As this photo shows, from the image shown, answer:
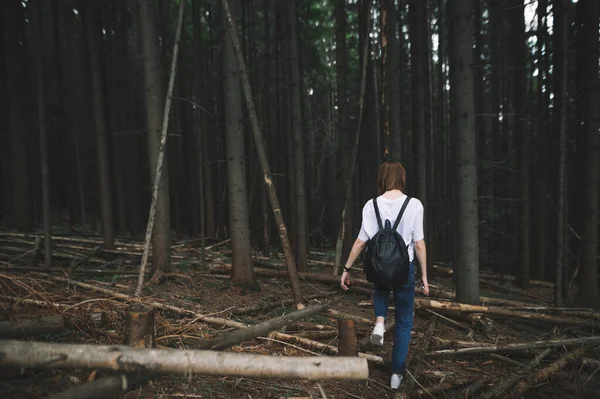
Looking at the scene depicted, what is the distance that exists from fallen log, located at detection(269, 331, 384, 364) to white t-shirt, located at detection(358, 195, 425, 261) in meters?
1.22

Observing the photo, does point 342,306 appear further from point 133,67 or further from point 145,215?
point 133,67

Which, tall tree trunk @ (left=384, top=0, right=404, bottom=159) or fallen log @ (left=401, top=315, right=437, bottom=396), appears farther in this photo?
tall tree trunk @ (left=384, top=0, right=404, bottom=159)

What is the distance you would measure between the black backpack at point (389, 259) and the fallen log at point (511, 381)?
4.37 ft

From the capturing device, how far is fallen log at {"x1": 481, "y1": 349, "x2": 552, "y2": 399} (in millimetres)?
3479

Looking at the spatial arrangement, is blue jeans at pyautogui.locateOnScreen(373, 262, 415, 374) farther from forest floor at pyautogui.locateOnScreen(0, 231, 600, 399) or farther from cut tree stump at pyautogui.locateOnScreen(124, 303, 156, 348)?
cut tree stump at pyautogui.locateOnScreen(124, 303, 156, 348)

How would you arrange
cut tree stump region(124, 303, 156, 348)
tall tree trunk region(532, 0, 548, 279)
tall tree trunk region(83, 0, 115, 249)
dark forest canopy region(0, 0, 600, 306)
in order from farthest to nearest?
tall tree trunk region(532, 0, 548, 279) < tall tree trunk region(83, 0, 115, 249) < dark forest canopy region(0, 0, 600, 306) < cut tree stump region(124, 303, 156, 348)

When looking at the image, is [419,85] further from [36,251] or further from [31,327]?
[36,251]

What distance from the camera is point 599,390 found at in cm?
378

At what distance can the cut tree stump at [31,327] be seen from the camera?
3135mm

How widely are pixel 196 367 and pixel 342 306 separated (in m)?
4.23

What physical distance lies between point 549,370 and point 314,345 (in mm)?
2405

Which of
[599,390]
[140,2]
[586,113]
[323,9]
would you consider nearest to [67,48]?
[323,9]

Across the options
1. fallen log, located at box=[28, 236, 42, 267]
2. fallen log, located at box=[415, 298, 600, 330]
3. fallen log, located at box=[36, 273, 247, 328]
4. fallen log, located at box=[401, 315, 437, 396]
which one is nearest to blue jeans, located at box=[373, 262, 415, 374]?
fallen log, located at box=[401, 315, 437, 396]

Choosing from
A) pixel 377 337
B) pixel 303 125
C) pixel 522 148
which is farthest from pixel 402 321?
pixel 303 125
